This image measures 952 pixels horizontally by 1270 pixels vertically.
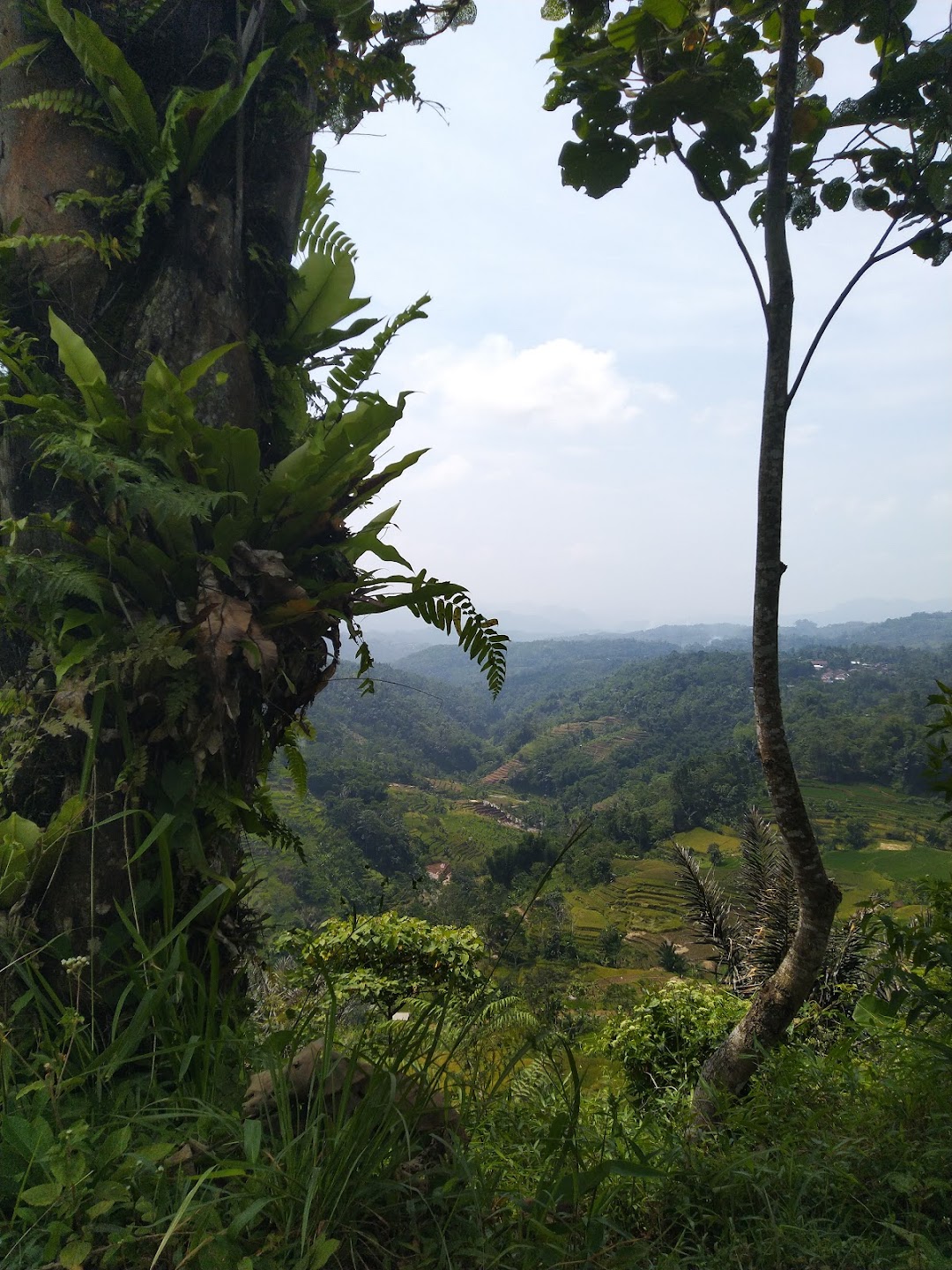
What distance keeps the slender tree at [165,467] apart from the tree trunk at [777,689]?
0.86 meters

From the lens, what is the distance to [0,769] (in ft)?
5.65

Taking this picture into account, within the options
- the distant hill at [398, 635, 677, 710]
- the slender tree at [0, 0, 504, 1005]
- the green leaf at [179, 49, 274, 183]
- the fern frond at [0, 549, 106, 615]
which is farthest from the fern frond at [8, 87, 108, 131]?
the distant hill at [398, 635, 677, 710]

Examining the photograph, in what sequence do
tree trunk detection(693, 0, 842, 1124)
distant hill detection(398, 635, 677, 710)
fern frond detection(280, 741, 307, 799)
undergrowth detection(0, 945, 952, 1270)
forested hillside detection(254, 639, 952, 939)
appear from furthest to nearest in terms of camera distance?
distant hill detection(398, 635, 677, 710)
forested hillside detection(254, 639, 952, 939)
fern frond detection(280, 741, 307, 799)
tree trunk detection(693, 0, 842, 1124)
undergrowth detection(0, 945, 952, 1270)

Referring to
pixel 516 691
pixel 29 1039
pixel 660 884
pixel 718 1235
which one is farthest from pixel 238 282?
pixel 516 691

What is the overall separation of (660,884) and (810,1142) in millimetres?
50848

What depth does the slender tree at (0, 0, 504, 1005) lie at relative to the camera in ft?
5.54

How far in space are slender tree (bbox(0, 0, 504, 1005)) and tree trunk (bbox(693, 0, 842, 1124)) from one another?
862 millimetres

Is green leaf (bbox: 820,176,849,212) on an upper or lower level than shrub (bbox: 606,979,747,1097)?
upper

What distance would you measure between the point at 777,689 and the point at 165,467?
6.15 ft

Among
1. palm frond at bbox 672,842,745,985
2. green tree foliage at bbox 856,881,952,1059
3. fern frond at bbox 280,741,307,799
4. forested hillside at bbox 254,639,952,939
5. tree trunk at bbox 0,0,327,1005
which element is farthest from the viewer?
forested hillside at bbox 254,639,952,939

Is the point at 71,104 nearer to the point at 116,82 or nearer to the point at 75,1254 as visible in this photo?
the point at 116,82

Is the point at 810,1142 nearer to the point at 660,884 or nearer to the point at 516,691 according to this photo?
Result: the point at 660,884

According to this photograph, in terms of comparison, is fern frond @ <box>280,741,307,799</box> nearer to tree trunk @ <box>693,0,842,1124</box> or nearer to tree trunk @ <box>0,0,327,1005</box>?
tree trunk @ <box>0,0,327,1005</box>

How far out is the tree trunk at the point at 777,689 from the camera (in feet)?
7.02
